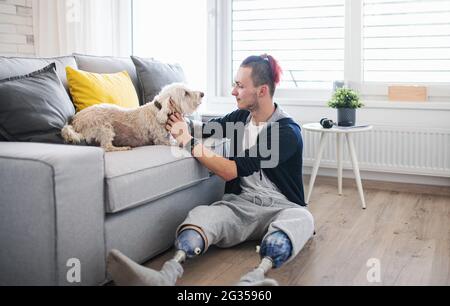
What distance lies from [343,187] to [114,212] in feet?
7.45

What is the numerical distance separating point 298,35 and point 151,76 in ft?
5.03

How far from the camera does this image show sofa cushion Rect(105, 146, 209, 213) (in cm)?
184

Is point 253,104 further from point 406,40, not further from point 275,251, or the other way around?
point 406,40

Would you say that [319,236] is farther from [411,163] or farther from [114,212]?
[411,163]

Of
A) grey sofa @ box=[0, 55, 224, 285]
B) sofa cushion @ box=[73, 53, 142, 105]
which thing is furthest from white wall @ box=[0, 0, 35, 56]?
grey sofa @ box=[0, 55, 224, 285]

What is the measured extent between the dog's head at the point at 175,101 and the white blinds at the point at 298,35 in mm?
1780

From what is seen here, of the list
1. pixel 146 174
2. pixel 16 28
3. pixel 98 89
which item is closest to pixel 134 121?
pixel 98 89

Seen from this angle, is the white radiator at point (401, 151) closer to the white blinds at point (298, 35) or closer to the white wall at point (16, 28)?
the white blinds at point (298, 35)

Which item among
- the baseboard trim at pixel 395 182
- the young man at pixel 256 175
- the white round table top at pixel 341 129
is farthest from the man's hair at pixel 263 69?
the baseboard trim at pixel 395 182

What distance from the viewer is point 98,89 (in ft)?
8.06

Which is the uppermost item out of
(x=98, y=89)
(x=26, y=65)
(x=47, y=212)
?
(x=26, y=65)

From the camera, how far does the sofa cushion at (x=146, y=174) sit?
1838mm

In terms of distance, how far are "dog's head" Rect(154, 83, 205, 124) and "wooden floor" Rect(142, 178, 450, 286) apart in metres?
0.66

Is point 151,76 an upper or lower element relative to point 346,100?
upper
